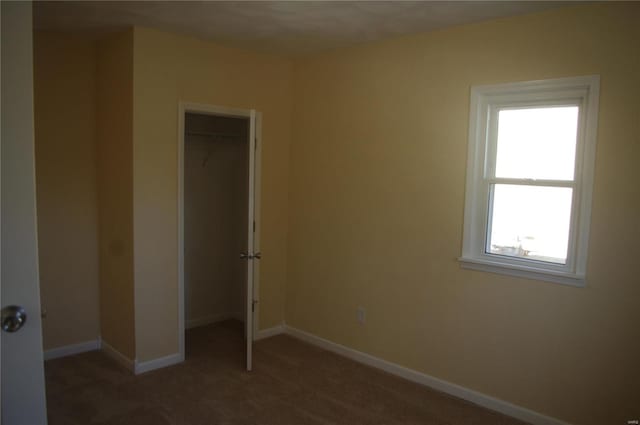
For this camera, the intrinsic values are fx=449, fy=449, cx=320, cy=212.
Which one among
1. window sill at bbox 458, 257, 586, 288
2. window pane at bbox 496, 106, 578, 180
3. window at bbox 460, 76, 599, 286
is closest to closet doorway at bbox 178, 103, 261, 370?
window sill at bbox 458, 257, 586, 288

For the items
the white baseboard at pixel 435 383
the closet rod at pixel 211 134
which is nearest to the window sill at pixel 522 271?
the white baseboard at pixel 435 383

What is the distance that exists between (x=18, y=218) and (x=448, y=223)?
2.71 meters

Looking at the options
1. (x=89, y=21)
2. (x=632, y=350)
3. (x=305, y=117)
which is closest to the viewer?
(x=632, y=350)

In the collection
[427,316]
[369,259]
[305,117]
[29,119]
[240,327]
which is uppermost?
[305,117]

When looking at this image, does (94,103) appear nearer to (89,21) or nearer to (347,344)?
(89,21)

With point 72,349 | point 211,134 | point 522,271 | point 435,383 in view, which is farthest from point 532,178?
point 72,349

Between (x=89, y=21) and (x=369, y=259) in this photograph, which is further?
(x=369, y=259)

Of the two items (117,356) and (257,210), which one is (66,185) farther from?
(257,210)

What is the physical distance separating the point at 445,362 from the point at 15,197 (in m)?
2.99

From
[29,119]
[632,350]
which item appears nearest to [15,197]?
[29,119]

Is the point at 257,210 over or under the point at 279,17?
under

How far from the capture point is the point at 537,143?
3.04 m

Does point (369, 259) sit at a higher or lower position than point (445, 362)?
higher

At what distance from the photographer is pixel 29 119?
1567 millimetres
